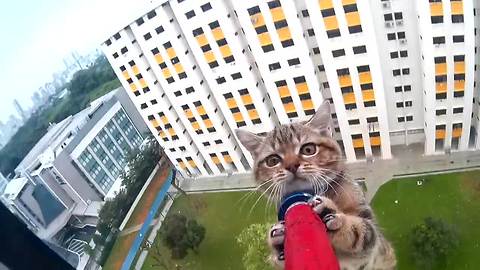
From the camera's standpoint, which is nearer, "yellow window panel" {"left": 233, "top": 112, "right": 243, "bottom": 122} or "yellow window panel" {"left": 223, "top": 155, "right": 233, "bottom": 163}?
"yellow window panel" {"left": 233, "top": 112, "right": 243, "bottom": 122}

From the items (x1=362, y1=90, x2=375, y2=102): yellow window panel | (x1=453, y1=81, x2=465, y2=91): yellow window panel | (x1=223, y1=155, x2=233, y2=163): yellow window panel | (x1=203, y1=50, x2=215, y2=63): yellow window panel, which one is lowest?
(x1=223, y1=155, x2=233, y2=163): yellow window panel

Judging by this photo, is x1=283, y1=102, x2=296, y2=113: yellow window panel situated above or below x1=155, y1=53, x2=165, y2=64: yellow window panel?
below

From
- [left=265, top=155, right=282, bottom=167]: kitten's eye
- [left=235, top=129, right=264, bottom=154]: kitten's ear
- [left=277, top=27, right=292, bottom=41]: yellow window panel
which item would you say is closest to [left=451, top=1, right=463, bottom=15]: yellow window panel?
[left=277, top=27, right=292, bottom=41]: yellow window panel

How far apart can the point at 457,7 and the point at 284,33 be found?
143 inches

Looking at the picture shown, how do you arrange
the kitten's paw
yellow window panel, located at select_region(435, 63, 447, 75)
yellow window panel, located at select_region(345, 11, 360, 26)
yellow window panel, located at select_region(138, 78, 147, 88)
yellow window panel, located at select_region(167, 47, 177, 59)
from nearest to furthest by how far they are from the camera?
the kitten's paw
yellow window panel, located at select_region(345, 11, 360, 26)
yellow window panel, located at select_region(435, 63, 447, 75)
yellow window panel, located at select_region(167, 47, 177, 59)
yellow window panel, located at select_region(138, 78, 147, 88)

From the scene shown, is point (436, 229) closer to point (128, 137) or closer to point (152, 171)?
point (152, 171)

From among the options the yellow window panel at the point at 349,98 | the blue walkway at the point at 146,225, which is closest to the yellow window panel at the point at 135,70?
the blue walkway at the point at 146,225

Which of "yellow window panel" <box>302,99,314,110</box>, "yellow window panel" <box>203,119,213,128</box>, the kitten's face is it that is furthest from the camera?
"yellow window panel" <box>203,119,213,128</box>

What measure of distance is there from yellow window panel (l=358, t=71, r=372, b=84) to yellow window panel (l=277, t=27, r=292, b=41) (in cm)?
193

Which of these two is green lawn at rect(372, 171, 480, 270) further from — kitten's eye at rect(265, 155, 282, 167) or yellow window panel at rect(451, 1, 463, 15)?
kitten's eye at rect(265, 155, 282, 167)

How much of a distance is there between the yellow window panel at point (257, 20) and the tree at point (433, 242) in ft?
18.2

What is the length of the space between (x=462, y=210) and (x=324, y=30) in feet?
16.3

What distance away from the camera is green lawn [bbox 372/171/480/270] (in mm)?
8750

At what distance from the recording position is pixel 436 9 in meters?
8.96
